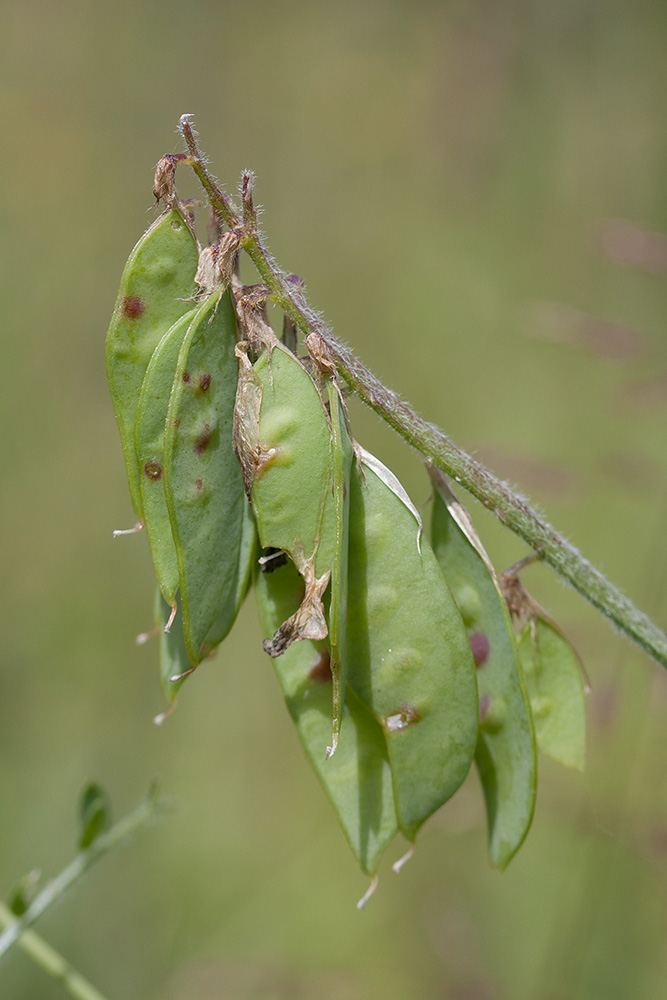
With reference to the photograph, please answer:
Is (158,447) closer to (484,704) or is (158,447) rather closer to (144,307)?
(144,307)

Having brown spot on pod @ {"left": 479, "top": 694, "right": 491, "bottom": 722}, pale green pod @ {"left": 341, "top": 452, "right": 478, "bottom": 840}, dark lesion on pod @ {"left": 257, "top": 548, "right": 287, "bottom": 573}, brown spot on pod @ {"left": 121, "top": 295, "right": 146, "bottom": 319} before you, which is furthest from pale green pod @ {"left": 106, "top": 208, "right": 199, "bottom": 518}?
brown spot on pod @ {"left": 479, "top": 694, "right": 491, "bottom": 722}

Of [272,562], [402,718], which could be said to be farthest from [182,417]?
[402,718]

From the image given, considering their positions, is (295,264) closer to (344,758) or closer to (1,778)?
(1,778)

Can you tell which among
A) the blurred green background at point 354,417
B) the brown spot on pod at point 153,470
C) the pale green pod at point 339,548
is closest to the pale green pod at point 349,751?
the pale green pod at point 339,548

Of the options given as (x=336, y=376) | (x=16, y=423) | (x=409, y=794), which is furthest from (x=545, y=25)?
(x=409, y=794)

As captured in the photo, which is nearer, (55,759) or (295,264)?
(55,759)

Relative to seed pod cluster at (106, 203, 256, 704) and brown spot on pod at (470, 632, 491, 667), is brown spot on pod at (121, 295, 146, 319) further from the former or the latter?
brown spot on pod at (470, 632, 491, 667)
